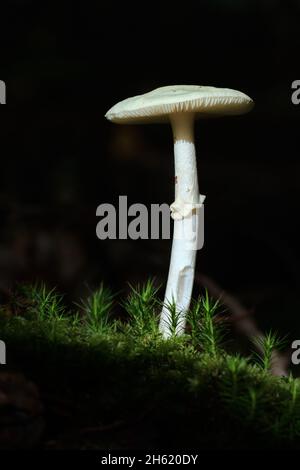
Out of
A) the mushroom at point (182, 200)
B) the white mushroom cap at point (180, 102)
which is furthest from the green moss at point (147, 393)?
the white mushroom cap at point (180, 102)

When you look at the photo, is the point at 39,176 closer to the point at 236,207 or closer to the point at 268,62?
the point at 236,207

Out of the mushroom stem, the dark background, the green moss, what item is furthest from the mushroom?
the dark background

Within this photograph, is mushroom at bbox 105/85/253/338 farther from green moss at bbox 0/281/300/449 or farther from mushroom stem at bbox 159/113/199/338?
green moss at bbox 0/281/300/449

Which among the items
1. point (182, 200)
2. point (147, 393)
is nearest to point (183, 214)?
point (182, 200)
